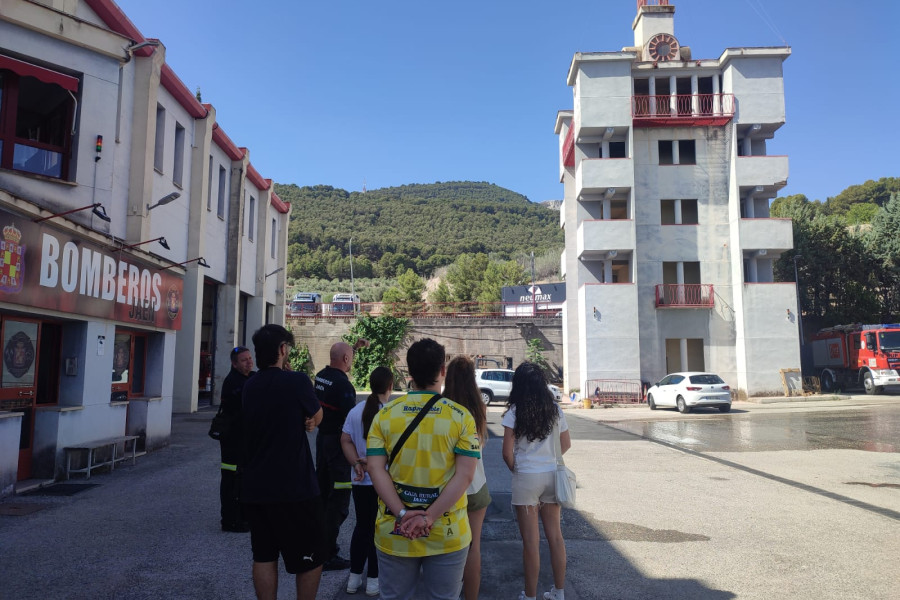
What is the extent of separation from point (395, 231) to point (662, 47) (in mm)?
101143

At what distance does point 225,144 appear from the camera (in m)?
20.5

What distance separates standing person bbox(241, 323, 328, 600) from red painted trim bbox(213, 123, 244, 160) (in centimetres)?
1762

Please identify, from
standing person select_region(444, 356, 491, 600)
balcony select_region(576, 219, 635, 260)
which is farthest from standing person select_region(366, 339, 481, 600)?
balcony select_region(576, 219, 635, 260)

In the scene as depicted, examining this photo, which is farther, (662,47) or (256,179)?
(662,47)

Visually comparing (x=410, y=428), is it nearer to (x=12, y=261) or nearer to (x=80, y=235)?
(x=12, y=261)

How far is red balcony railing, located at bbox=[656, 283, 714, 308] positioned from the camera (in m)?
30.1

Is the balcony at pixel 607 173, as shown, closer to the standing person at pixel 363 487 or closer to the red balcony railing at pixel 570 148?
the red balcony railing at pixel 570 148

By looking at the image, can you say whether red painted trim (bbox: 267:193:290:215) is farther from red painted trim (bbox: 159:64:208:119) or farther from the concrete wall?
the concrete wall

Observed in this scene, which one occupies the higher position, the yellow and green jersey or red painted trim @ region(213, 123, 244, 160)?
red painted trim @ region(213, 123, 244, 160)

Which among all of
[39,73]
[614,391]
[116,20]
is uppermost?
[116,20]

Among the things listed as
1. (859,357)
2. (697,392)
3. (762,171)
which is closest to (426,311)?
(762,171)

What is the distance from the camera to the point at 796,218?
4228 cm

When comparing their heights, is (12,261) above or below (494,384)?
above

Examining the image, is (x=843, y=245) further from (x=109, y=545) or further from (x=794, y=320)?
(x=109, y=545)
